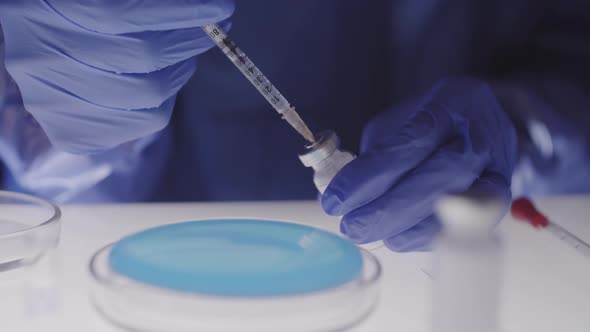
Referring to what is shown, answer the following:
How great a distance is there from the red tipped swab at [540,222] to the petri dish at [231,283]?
0.49 meters

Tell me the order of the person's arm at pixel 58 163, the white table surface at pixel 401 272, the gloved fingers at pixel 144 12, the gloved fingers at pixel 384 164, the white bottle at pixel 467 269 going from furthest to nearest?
the person's arm at pixel 58 163, the gloved fingers at pixel 144 12, the gloved fingers at pixel 384 164, the white table surface at pixel 401 272, the white bottle at pixel 467 269

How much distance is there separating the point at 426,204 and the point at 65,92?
77 cm

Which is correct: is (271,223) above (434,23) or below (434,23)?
above

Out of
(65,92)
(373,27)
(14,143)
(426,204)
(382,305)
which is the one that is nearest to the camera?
(382,305)

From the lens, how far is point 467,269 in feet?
1.36

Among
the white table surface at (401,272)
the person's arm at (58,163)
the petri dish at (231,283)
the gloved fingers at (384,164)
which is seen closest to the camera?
the petri dish at (231,283)

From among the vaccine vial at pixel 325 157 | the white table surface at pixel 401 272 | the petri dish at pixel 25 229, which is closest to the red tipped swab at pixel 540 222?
the white table surface at pixel 401 272

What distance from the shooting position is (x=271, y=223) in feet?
2.55

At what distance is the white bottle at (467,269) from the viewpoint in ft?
1.31

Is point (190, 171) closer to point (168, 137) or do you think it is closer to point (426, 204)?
point (168, 137)

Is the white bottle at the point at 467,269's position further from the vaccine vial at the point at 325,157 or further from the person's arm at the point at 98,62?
the person's arm at the point at 98,62

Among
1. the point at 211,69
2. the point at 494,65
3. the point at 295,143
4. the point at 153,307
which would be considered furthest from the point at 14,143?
the point at 494,65

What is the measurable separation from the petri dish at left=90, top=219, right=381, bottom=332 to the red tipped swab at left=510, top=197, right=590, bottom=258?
0.49 meters

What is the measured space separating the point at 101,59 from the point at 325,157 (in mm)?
499
